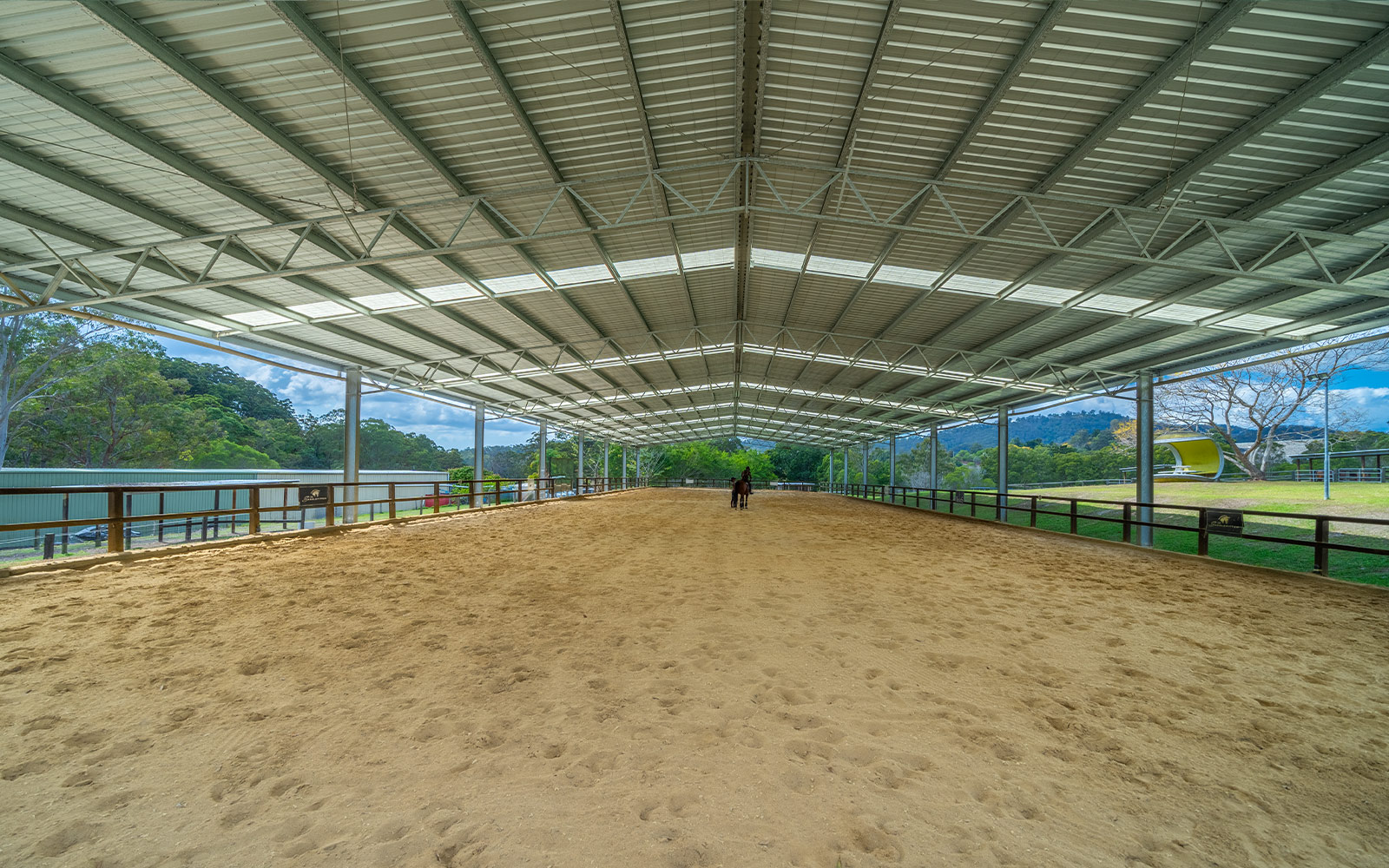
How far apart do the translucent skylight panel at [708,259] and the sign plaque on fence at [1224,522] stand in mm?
9194

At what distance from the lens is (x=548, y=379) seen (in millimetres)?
20375

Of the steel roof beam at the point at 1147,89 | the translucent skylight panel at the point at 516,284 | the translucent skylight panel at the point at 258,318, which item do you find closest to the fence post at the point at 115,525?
the translucent skylight panel at the point at 258,318

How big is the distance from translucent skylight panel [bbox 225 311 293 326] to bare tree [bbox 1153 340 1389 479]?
28.7m

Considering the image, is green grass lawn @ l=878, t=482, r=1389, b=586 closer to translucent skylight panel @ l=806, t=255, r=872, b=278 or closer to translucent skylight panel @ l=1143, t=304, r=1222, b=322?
translucent skylight panel @ l=1143, t=304, r=1222, b=322

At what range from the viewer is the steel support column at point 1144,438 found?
13.0 meters

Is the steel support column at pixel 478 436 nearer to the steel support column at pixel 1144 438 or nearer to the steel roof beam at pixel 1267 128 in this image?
the steel roof beam at pixel 1267 128

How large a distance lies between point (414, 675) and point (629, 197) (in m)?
7.32

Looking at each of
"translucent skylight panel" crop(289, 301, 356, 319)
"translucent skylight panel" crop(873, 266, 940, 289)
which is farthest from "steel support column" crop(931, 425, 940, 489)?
"translucent skylight panel" crop(289, 301, 356, 319)

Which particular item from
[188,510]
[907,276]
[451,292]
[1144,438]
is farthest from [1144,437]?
[188,510]

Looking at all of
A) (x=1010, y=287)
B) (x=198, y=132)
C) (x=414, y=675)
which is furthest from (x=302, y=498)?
(x=1010, y=287)

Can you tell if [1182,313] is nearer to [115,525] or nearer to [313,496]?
[115,525]

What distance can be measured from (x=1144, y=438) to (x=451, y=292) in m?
16.7

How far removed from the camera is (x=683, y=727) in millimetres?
2914

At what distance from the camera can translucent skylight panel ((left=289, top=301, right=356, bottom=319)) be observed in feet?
35.3
